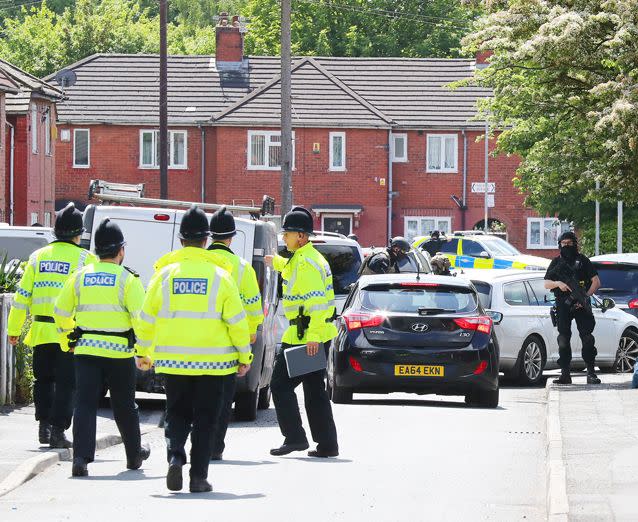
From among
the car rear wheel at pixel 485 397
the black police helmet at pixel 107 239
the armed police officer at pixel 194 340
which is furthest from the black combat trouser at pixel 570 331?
the armed police officer at pixel 194 340

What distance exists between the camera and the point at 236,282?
451 inches

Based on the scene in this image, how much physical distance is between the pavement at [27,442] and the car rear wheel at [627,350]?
26.7 feet

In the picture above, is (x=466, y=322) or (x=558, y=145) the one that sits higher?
(x=558, y=145)

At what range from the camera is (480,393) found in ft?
57.9

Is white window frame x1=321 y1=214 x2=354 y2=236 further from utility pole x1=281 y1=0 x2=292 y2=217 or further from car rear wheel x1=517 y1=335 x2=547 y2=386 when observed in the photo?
car rear wheel x1=517 y1=335 x2=547 y2=386

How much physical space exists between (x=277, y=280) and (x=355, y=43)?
59.1 meters

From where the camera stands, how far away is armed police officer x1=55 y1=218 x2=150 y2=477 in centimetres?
1117

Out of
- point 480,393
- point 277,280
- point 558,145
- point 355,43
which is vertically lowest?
point 480,393

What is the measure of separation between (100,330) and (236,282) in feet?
3.27

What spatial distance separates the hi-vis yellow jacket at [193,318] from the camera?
1021cm

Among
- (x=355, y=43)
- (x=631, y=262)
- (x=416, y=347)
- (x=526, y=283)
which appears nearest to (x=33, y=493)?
(x=416, y=347)

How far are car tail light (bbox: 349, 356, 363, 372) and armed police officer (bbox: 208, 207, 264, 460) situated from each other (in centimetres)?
531

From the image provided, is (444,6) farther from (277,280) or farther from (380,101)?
(277,280)

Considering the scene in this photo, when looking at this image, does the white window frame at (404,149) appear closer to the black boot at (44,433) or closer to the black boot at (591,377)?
the black boot at (591,377)
